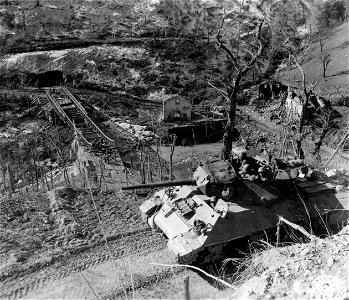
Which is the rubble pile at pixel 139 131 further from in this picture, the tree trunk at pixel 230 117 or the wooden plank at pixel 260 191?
the wooden plank at pixel 260 191

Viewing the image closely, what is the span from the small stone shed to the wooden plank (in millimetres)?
26508

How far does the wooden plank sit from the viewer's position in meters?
14.4

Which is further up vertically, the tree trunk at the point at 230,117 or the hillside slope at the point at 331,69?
the tree trunk at the point at 230,117

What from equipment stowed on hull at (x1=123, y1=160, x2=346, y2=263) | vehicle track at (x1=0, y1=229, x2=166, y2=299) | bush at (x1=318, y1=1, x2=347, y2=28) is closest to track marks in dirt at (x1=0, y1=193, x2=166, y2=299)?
vehicle track at (x1=0, y1=229, x2=166, y2=299)

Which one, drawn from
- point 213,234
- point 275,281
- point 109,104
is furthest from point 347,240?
point 109,104

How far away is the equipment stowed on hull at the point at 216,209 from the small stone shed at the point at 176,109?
2530cm

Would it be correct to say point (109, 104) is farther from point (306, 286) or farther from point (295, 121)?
point (306, 286)

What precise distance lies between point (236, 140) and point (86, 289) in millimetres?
27065

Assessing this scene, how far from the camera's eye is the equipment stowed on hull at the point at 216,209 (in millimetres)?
13422

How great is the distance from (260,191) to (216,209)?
1646mm

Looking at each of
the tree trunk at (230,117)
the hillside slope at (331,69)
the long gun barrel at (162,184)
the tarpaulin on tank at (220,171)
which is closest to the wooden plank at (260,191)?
the tarpaulin on tank at (220,171)

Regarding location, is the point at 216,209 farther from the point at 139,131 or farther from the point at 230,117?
the point at 139,131

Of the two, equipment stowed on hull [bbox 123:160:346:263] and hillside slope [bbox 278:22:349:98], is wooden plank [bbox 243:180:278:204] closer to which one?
equipment stowed on hull [bbox 123:160:346:263]

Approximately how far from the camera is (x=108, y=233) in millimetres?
15312
